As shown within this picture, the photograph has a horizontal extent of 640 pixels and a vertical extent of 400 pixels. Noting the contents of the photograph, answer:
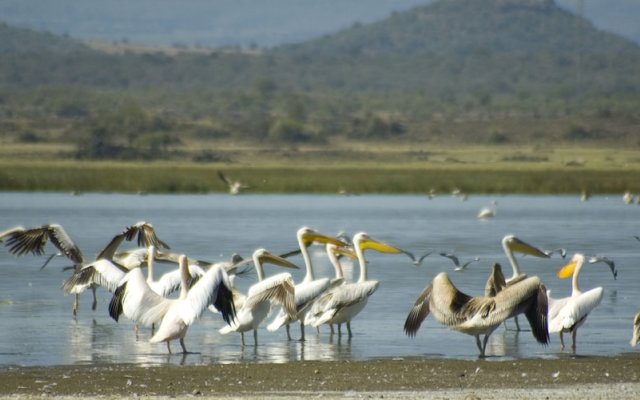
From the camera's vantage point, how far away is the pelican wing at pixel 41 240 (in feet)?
43.6

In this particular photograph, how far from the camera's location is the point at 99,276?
468 inches

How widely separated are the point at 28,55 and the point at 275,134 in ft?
208

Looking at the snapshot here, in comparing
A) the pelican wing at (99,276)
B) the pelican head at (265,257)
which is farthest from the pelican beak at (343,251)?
the pelican wing at (99,276)

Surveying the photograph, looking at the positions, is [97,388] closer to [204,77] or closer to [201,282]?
[201,282]

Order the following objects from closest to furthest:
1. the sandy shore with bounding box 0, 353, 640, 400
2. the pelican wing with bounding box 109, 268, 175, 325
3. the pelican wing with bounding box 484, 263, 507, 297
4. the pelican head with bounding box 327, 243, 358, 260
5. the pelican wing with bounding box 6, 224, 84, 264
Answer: the sandy shore with bounding box 0, 353, 640, 400 < the pelican wing with bounding box 109, 268, 175, 325 < the pelican wing with bounding box 484, 263, 507, 297 < the pelican head with bounding box 327, 243, 358, 260 < the pelican wing with bounding box 6, 224, 84, 264

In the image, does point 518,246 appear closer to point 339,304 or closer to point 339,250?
point 339,250

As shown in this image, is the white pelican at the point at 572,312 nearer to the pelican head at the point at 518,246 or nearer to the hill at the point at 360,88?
the pelican head at the point at 518,246

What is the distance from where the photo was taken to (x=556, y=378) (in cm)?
932

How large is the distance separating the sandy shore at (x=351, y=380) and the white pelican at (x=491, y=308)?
27 cm

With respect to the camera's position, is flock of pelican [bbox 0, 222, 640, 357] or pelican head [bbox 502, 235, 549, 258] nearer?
flock of pelican [bbox 0, 222, 640, 357]

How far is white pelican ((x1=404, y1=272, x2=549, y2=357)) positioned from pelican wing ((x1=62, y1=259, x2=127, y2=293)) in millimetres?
2807

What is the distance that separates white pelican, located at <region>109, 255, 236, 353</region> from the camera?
10281 mm

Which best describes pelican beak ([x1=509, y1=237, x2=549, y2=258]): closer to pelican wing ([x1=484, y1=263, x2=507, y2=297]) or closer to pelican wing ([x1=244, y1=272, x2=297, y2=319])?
pelican wing ([x1=484, y1=263, x2=507, y2=297])

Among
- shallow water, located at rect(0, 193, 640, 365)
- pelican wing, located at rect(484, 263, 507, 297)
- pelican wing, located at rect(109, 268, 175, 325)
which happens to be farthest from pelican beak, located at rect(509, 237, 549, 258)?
pelican wing, located at rect(109, 268, 175, 325)
